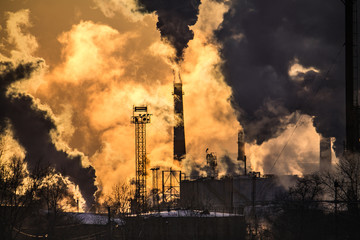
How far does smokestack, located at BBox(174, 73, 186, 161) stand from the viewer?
106 meters

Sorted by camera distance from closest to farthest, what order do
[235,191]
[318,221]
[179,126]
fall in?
[318,221]
[235,191]
[179,126]

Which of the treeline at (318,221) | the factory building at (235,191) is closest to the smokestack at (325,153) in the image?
the factory building at (235,191)

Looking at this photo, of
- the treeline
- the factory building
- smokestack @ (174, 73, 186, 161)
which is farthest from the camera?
smokestack @ (174, 73, 186, 161)

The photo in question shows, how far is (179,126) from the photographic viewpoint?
106375 millimetres

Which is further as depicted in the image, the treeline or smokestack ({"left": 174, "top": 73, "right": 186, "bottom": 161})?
smokestack ({"left": 174, "top": 73, "right": 186, "bottom": 161})

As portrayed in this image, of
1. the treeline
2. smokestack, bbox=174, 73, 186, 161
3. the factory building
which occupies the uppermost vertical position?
smokestack, bbox=174, 73, 186, 161

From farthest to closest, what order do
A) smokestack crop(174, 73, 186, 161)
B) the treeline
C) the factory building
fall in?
smokestack crop(174, 73, 186, 161), the factory building, the treeline

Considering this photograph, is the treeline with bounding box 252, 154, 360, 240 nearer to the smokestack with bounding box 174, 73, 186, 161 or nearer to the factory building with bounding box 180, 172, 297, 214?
the factory building with bounding box 180, 172, 297, 214

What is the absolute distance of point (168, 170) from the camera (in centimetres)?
10212

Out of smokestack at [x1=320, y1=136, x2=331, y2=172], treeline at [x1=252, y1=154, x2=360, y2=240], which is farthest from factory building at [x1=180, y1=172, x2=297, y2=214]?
treeline at [x1=252, y1=154, x2=360, y2=240]

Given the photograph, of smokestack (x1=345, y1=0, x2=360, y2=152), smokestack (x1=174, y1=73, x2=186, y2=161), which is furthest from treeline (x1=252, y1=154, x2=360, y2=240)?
smokestack (x1=174, y1=73, x2=186, y2=161)

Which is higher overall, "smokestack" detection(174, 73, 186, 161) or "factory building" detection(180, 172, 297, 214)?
"smokestack" detection(174, 73, 186, 161)

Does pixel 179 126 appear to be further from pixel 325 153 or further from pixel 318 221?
pixel 318 221

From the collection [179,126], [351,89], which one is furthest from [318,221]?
[179,126]
